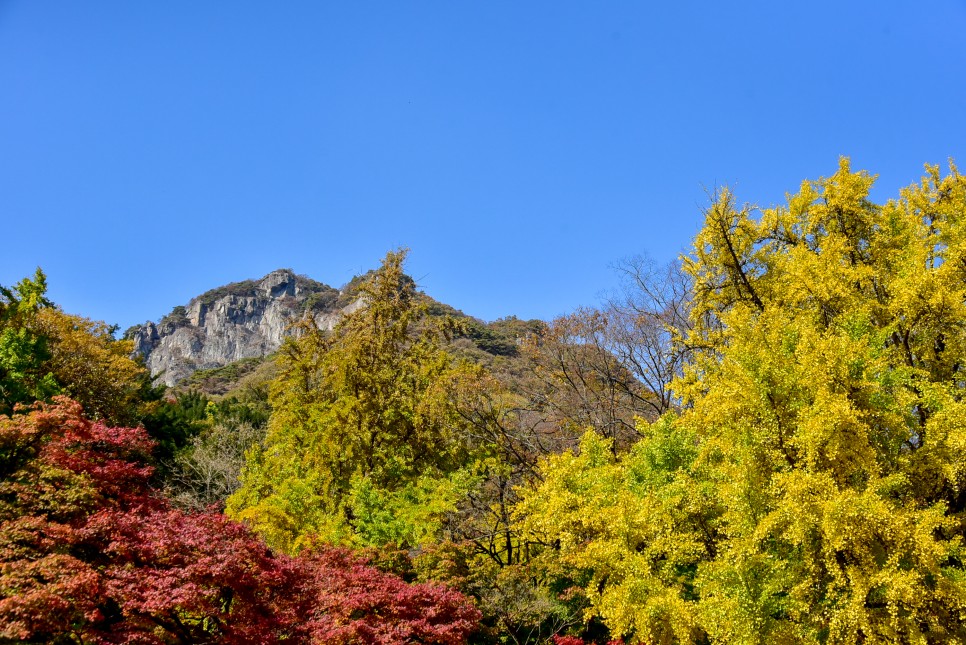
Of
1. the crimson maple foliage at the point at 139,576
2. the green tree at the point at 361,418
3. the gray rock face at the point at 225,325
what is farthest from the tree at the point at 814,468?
the gray rock face at the point at 225,325

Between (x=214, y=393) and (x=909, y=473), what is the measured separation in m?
69.0

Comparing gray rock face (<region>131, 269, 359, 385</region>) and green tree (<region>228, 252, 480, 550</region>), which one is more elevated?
gray rock face (<region>131, 269, 359, 385</region>)

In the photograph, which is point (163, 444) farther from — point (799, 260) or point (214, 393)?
point (214, 393)

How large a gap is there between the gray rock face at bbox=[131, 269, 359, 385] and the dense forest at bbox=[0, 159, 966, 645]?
338 feet

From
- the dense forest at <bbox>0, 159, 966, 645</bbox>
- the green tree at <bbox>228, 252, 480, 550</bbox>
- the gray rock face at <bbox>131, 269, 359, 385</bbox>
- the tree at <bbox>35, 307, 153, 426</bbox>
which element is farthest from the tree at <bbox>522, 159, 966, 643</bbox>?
the gray rock face at <bbox>131, 269, 359, 385</bbox>

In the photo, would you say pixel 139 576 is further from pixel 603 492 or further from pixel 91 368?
pixel 91 368

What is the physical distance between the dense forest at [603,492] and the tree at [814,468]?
42 mm

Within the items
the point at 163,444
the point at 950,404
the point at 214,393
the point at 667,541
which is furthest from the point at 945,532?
the point at 214,393

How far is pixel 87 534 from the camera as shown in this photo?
630 centimetres

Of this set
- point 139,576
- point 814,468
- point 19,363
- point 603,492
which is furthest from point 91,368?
point 814,468

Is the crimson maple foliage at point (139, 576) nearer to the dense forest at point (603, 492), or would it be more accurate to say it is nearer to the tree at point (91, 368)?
the dense forest at point (603, 492)

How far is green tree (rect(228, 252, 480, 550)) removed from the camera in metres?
13.8

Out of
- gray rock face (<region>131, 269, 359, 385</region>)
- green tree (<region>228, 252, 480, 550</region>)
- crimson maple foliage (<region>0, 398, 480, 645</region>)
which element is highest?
gray rock face (<region>131, 269, 359, 385</region>)

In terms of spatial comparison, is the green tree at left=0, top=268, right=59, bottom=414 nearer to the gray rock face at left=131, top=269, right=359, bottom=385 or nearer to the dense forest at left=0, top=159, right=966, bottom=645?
the dense forest at left=0, top=159, right=966, bottom=645
